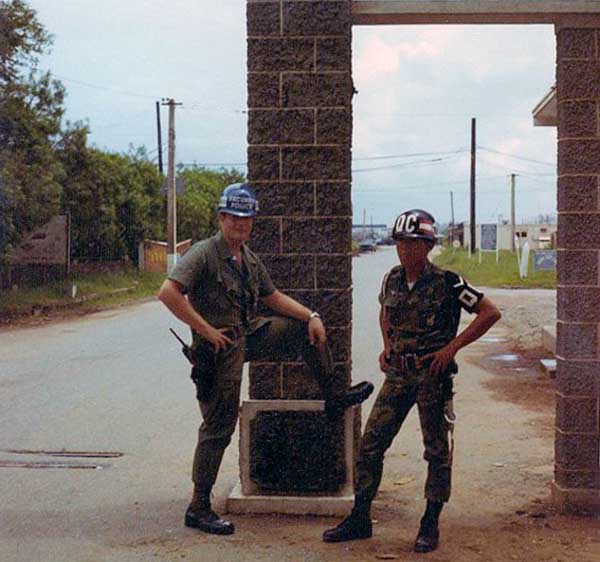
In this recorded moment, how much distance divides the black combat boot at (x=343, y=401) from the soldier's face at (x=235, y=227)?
1.17m

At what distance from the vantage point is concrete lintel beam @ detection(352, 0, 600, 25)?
6.58 meters

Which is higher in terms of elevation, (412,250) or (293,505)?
(412,250)

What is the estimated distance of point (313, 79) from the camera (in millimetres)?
6824

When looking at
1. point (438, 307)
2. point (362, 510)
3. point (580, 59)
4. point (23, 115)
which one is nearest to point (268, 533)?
point (362, 510)

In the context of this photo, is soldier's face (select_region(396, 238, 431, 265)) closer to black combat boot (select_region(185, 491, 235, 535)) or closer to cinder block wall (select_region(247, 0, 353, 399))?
cinder block wall (select_region(247, 0, 353, 399))

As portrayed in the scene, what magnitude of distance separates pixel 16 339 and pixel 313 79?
45.5 feet

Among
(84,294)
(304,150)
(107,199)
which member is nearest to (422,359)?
(304,150)

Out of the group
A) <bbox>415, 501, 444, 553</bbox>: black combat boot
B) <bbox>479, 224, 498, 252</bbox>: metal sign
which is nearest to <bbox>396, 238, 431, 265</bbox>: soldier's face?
<bbox>415, 501, 444, 553</bbox>: black combat boot

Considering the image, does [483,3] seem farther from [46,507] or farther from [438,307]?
[46,507]

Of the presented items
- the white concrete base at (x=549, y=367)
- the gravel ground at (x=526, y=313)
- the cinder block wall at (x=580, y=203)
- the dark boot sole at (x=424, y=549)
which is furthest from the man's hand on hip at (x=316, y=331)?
the gravel ground at (x=526, y=313)

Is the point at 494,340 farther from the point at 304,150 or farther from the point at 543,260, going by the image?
the point at 543,260

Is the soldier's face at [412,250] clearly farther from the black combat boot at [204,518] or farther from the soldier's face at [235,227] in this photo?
the black combat boot at [204,518]

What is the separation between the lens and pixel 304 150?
6824 millimetres

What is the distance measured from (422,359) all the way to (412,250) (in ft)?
1.94
